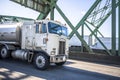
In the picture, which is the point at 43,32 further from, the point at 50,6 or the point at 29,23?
the point at 50,6

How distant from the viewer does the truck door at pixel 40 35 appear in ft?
29.7

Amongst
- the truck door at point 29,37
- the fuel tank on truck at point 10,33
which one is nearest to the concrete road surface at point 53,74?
the truck door at point 29,37

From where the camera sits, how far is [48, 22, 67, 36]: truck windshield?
30.3ft

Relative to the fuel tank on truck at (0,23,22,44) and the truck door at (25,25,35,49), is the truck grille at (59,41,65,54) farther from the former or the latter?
the fuel tank on truck at (0,23,22,44)

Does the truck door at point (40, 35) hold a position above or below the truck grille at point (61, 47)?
above

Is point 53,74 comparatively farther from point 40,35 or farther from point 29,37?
point 29,37

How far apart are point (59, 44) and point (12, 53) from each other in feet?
12.1

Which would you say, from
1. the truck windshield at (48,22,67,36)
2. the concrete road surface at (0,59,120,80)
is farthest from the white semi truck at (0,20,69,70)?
the concrete road surface at (0,59,120,80)

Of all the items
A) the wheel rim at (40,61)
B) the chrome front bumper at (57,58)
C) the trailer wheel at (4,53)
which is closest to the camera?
the chrome front bumper at (57,58)

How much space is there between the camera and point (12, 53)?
11.3 m

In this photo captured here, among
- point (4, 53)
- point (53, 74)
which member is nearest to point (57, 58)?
point (53, 74)

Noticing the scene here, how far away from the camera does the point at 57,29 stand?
9.78 m

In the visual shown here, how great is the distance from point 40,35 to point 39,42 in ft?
1.36

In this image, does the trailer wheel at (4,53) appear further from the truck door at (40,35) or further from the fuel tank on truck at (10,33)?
the truck door at (40,35)
